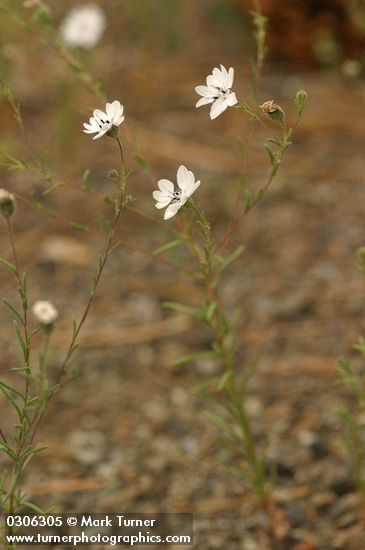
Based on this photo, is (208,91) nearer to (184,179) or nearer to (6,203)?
(184,179)

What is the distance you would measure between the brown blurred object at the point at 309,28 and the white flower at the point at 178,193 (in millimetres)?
2119

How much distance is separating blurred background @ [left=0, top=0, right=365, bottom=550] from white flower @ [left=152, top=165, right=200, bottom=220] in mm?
201

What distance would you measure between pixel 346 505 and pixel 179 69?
8.04ft

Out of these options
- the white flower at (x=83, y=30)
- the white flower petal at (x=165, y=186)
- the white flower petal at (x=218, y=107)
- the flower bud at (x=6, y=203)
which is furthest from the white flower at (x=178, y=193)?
the white flower at (x=83, y=30)

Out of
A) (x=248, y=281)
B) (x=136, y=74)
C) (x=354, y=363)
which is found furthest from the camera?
(x=136, y=74)

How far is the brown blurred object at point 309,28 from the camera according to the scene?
3.22 m

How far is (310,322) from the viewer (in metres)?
2.24

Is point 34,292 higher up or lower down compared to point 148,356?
higher up

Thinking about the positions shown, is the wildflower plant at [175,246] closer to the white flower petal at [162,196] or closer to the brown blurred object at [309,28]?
the white flower petal at [162,196]

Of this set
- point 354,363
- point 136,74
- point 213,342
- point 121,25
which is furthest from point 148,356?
point 121,25

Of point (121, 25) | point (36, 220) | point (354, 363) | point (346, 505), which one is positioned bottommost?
point (346, 505)

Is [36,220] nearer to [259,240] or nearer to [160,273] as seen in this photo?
[160,273]

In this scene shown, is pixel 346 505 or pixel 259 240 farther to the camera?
pixel 259 240

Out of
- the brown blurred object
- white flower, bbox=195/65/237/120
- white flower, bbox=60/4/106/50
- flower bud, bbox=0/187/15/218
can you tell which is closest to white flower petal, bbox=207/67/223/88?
white flower, bbox=195/65/237/120
